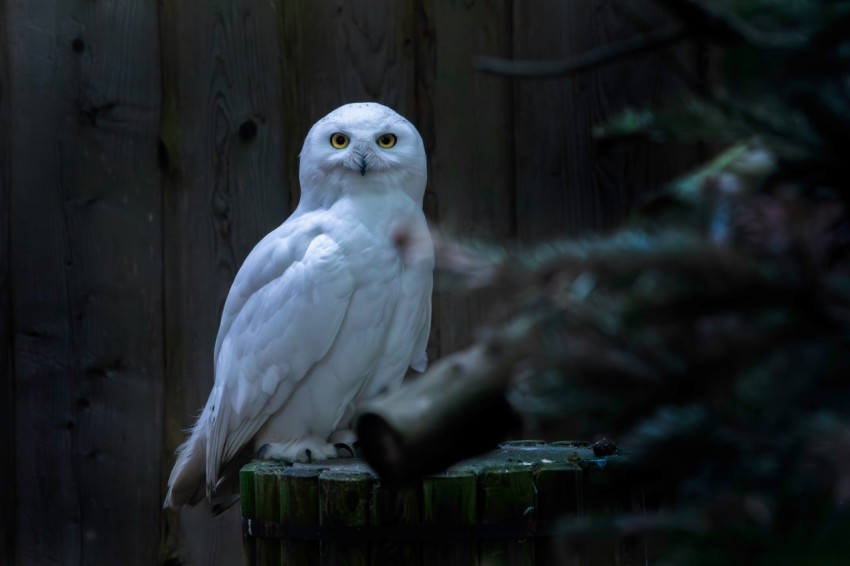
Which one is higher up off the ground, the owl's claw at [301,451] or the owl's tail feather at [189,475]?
the owl's claw at [301,451]

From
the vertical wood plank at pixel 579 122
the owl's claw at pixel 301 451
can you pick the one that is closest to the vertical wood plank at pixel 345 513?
the owl's claw at pixel 301 451

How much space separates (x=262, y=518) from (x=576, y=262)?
149 centimetres

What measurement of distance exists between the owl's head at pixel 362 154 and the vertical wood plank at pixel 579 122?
1.52ft

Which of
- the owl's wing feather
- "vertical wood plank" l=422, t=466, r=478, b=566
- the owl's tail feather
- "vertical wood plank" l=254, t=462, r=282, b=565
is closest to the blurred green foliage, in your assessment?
"vertical wood plank" l=422, t=466, r=478, b=566

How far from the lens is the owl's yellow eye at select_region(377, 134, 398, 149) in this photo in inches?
86.4

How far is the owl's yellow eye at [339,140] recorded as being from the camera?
219 centimetres

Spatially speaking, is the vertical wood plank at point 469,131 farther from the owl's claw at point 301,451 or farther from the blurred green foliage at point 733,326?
the blurred green foliage at point 733,326

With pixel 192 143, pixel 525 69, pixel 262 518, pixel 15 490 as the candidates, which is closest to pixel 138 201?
pixel 192 143

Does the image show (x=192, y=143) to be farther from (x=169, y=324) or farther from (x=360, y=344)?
(x=360, y=344)

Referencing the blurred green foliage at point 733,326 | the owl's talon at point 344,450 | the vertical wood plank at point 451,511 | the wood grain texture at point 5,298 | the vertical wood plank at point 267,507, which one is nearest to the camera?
the blurred green foliage at point 733,326

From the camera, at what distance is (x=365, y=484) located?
1807 millimetres

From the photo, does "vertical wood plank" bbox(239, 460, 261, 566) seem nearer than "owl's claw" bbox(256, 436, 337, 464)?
Yes

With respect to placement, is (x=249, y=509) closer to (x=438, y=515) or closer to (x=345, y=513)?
(x=345, y=513)

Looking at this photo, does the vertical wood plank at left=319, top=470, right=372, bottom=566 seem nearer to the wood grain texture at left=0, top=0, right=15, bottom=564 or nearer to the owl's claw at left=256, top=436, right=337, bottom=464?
the owl's claw at left=256, top=436, right=337, bottom=464
